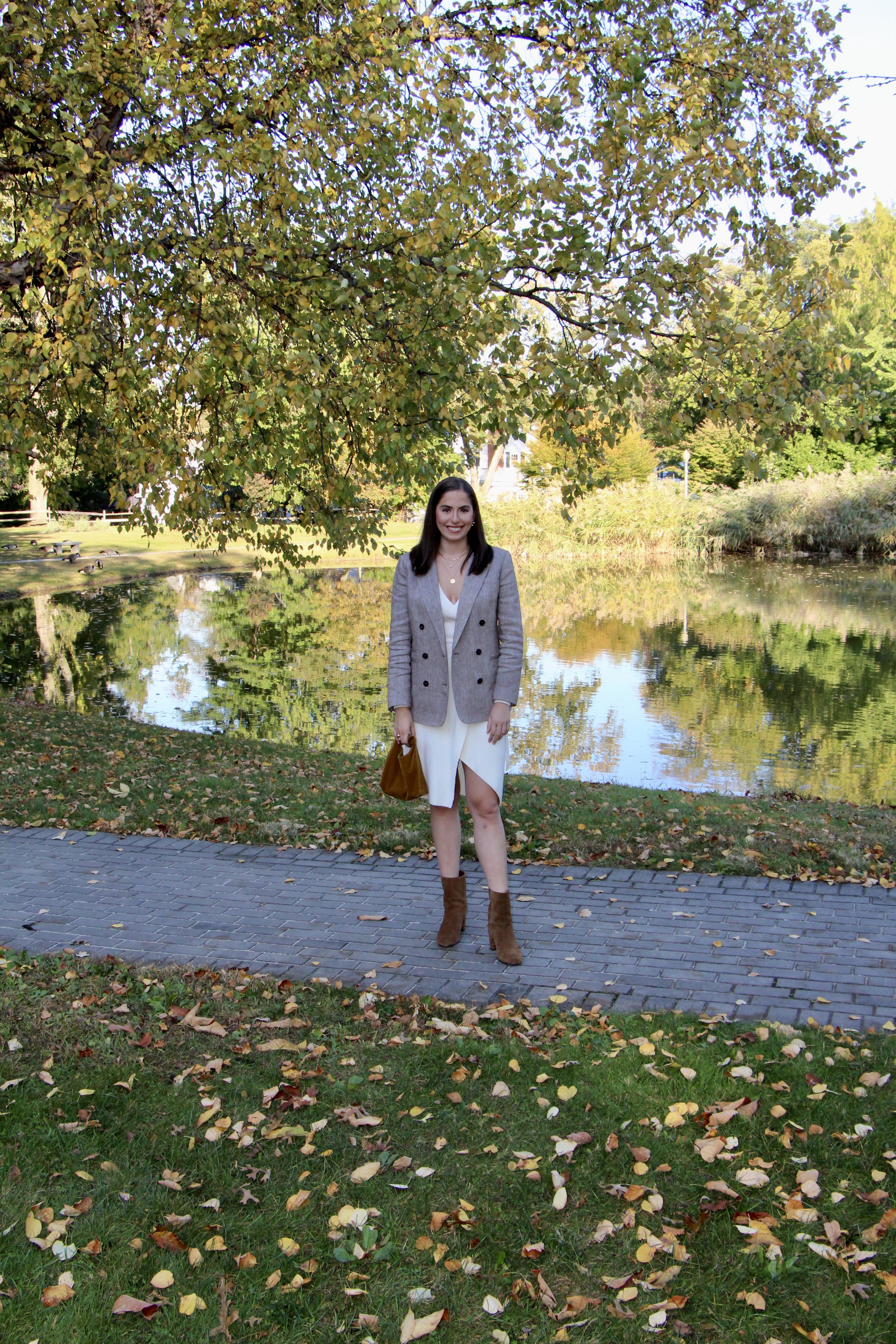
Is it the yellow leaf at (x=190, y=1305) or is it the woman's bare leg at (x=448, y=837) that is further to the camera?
the woman's bare leg at (x=448, y=837)

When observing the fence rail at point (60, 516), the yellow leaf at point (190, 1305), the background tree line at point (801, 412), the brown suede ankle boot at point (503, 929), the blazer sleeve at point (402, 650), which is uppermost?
the background tree line at point (801, 412)

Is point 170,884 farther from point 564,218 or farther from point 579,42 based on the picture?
point 579,42

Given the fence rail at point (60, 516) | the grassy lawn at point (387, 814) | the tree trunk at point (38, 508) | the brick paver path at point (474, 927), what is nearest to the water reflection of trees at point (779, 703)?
the grassy lawn at point (387, 814)

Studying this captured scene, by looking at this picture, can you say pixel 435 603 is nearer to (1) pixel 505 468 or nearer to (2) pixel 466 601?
(2) pixel 466 601

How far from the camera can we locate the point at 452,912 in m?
5.48

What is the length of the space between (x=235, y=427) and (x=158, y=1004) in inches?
183

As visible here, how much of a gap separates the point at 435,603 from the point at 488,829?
1.08m

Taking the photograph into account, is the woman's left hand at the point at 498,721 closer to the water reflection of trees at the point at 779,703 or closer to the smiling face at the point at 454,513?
the smiling face at the point at 454,513

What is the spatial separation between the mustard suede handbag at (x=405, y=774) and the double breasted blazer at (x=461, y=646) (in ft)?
0.56

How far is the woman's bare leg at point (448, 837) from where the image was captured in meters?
5.41

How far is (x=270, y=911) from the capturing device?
19.9 ft

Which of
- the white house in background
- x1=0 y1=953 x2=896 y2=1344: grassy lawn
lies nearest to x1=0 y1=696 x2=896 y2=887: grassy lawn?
x1=0 y1=953 x2=896 y2=1344: grassy lawn

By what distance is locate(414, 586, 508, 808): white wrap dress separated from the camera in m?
5.16

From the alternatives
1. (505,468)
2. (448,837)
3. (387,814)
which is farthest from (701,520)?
(505,468)
